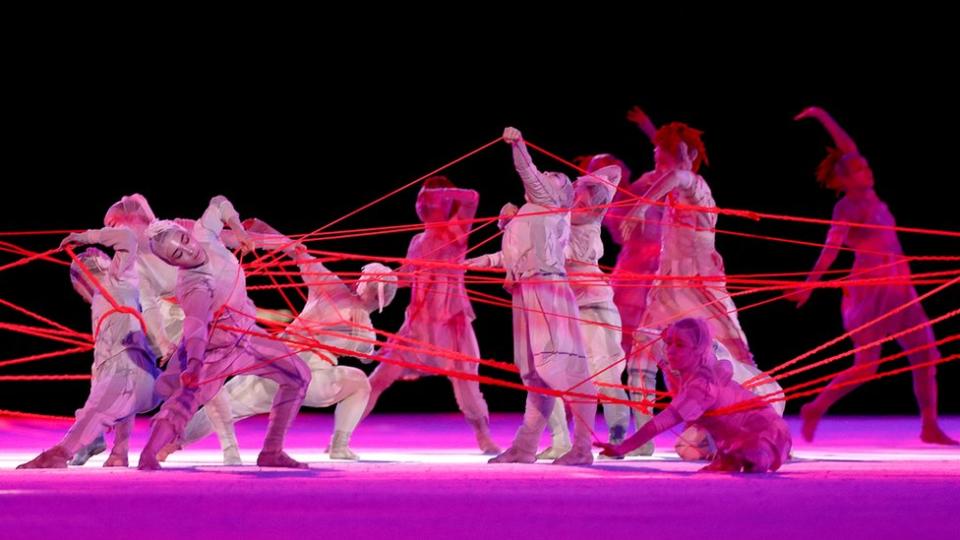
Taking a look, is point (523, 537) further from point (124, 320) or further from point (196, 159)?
point (196, 159)

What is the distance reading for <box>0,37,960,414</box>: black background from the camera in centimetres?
1156

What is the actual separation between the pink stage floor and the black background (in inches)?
188

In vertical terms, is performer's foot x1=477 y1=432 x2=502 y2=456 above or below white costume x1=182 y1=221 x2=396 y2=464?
below

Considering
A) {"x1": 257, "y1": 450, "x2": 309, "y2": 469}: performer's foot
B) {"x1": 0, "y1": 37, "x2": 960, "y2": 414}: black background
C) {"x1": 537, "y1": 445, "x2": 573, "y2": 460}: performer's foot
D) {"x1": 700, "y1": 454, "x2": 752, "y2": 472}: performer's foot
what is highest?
{"x1": 0, "y1": 37, "x2": 960, "y2": 414}: black background

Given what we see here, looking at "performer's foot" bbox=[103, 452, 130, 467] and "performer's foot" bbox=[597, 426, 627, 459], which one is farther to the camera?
"performer's foot" bbox=[597, 426, 627, 459]

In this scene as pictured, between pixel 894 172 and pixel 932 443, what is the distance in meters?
3.04

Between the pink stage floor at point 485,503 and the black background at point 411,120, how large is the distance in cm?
477

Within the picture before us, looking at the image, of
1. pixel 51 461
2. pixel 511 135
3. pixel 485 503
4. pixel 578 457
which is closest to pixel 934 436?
pixel 578 457

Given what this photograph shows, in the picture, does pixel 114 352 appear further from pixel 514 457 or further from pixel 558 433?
pixel 558 433

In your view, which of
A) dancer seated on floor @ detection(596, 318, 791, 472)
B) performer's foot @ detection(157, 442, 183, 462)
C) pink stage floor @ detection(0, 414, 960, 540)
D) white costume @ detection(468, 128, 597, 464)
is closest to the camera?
pink stage floor @ detection(0, 414, 960, 540)

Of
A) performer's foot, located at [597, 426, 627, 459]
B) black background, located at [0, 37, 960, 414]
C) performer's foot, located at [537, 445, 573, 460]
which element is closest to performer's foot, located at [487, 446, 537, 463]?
performer's foot, located at [537, 445, 573, 460]

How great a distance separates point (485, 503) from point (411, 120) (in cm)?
640

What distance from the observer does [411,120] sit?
38.8ft

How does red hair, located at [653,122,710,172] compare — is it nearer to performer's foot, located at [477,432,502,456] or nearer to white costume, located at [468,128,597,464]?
white costume, located at [468,128,597,464]
